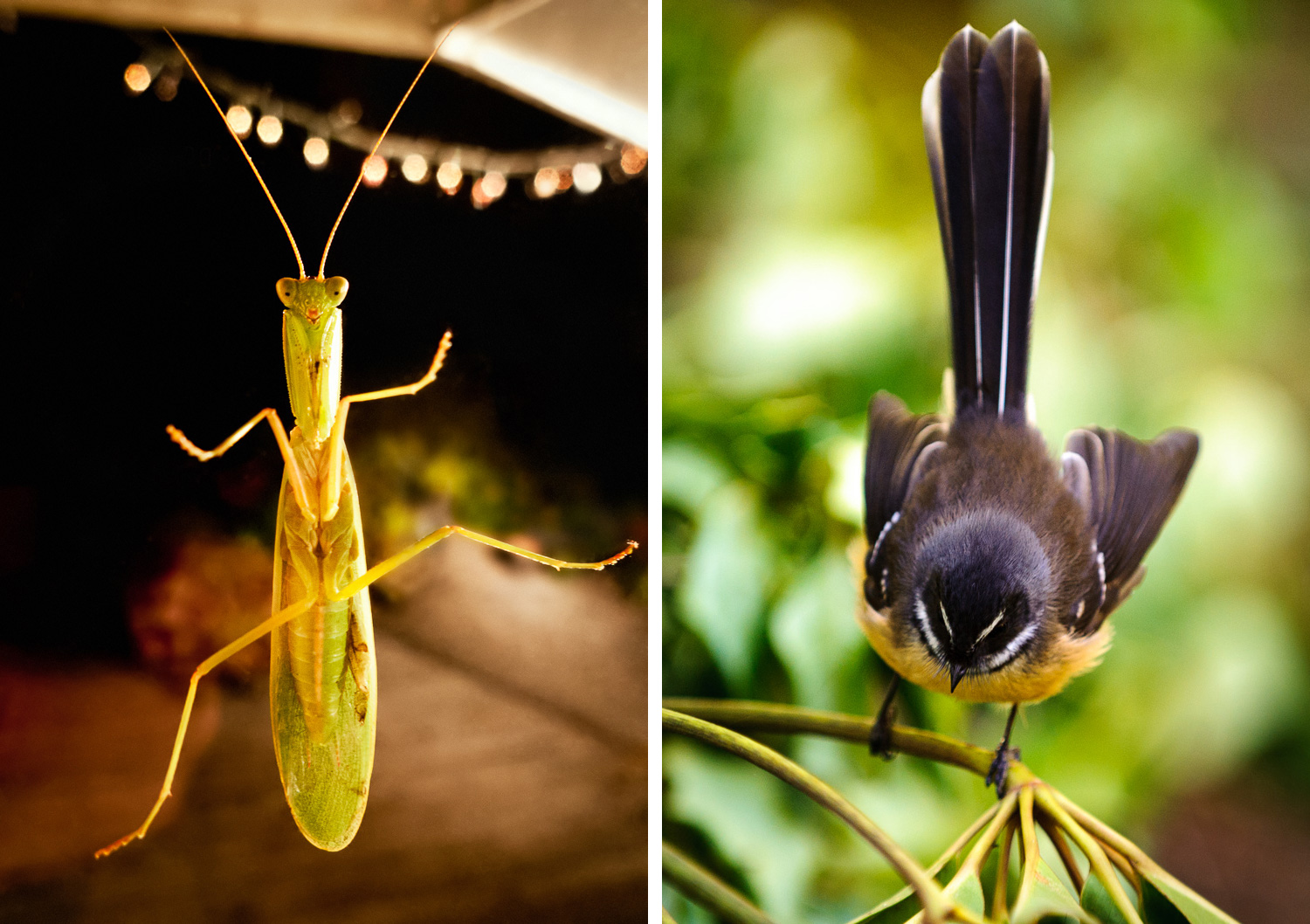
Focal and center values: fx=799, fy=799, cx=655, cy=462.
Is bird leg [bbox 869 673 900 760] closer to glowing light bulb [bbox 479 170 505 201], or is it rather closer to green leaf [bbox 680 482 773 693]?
green leaf [bbox 680 482 773 693]

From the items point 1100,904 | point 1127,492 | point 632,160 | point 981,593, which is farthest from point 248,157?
point 1100,904

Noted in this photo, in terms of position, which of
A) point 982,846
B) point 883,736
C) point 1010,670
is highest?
point 1010,670

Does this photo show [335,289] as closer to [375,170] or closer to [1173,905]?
[375,170]

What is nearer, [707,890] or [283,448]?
[283,448]

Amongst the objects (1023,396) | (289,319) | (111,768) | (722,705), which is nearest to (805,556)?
(722,705)

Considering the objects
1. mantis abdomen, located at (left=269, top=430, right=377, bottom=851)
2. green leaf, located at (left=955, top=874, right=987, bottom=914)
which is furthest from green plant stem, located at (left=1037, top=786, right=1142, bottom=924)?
mantis abdomen, located at (left=269, top=430, right=377, bottom=851)

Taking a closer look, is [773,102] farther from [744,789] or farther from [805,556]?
[744,789]

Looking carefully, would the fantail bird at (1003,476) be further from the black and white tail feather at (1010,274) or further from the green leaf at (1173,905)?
the green leaf at (1173,905)
